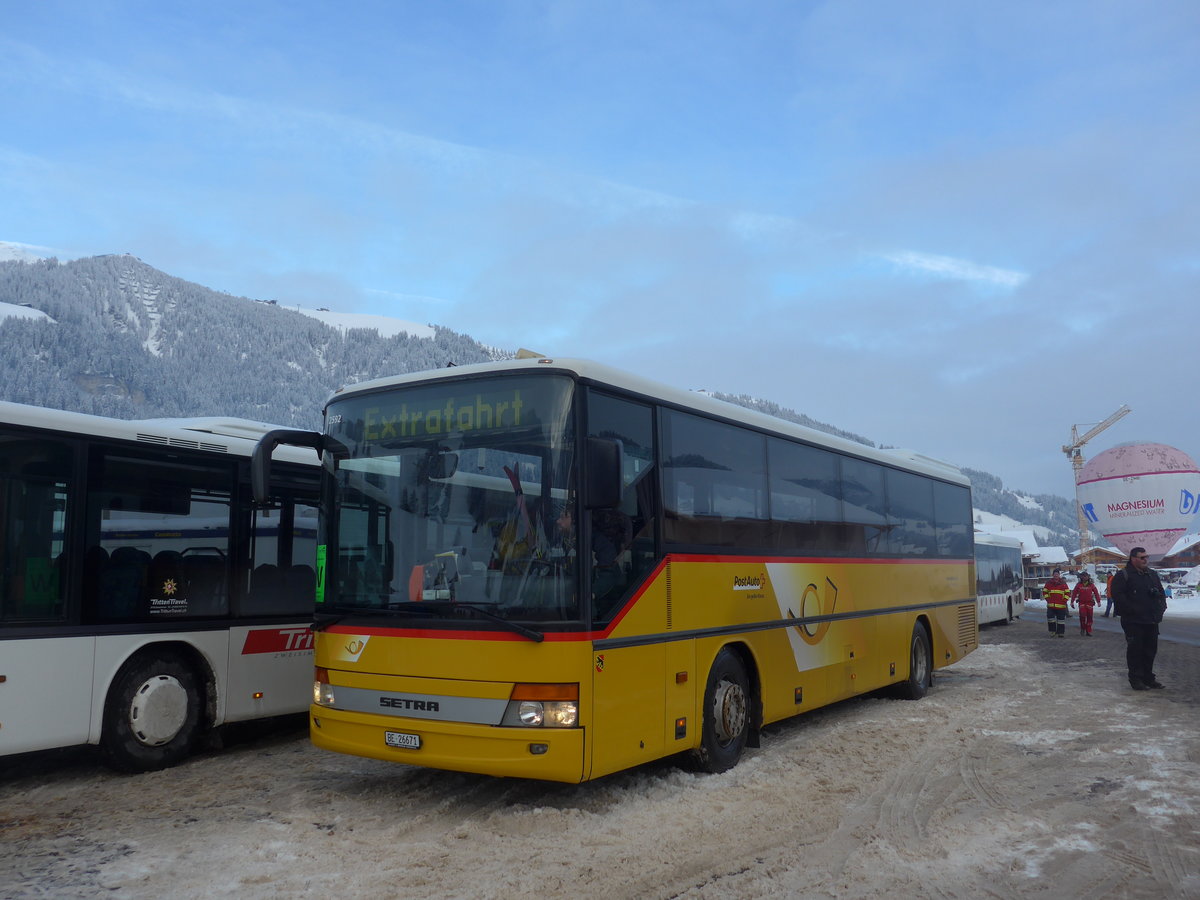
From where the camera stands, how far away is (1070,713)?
11.2 meters

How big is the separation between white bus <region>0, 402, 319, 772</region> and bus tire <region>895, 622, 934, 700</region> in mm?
7552

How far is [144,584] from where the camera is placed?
812 centimetres

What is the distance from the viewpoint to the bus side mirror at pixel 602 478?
632 cm

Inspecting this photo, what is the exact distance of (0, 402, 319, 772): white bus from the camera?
23.8 ft

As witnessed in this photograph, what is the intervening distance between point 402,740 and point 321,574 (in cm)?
144

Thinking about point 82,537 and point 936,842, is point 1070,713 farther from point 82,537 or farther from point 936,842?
point 82,537

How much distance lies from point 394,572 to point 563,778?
1775 millimetres

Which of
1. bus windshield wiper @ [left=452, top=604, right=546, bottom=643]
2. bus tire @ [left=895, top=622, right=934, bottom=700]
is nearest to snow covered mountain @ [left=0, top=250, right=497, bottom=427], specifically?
bus tire @ [left=895, top=622, right=934, bottom=700]

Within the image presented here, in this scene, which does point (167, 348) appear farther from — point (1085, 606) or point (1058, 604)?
point (1085, 606)

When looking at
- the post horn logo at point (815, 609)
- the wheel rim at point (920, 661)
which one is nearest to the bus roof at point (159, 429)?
the post horn logo at point (815, 609)

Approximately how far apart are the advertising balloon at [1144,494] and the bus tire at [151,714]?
8476cm

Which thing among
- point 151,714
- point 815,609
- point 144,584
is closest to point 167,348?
point 144,584

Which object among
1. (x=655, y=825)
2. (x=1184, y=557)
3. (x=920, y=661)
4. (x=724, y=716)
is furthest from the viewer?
(x=1184, y=557)

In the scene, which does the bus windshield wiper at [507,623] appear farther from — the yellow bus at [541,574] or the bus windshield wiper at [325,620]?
the bus windshield wiper at [325,620]
